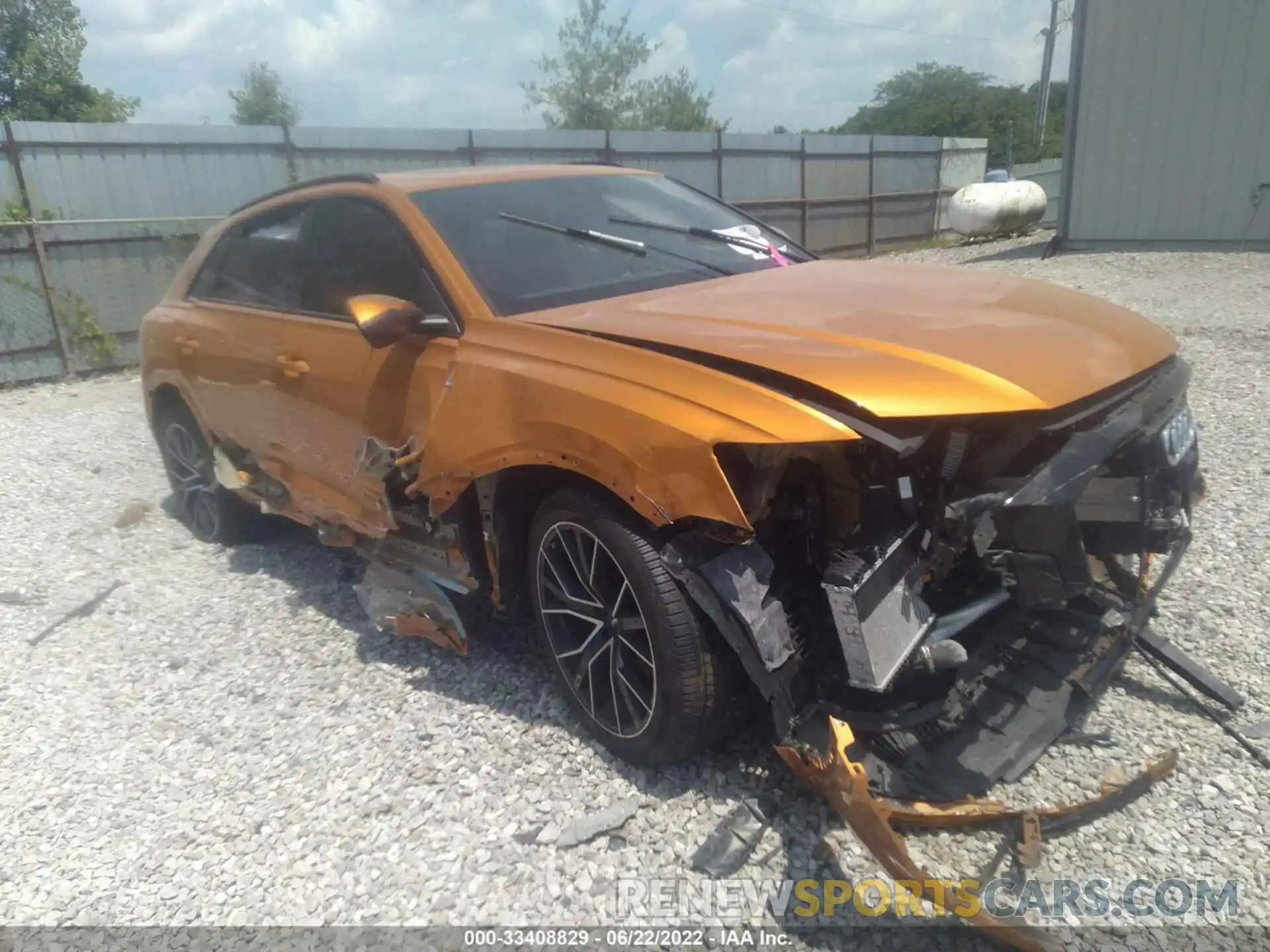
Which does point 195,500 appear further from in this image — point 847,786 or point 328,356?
point 847,786

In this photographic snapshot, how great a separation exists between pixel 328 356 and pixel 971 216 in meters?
16.9

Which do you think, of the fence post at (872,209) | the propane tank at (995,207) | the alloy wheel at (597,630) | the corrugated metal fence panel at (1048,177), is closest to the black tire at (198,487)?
the alloy wheel at (597,630)

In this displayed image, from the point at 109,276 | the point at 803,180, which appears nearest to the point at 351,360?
the point at 109,276

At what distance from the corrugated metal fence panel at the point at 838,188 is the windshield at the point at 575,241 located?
14.0m

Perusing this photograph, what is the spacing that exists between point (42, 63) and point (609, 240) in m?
32.7

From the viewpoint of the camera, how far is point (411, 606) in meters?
3.45

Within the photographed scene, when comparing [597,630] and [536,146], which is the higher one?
[536,146]

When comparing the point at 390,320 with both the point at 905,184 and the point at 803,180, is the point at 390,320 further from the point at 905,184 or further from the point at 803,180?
the point at 905,184

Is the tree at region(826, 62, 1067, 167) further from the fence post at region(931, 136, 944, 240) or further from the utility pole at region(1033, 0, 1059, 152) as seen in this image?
the fence post at region(931, 136, 944, 240)

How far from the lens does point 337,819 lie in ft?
8.98

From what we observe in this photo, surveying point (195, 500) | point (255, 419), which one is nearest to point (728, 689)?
point (255, 419)

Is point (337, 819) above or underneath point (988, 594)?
underneath

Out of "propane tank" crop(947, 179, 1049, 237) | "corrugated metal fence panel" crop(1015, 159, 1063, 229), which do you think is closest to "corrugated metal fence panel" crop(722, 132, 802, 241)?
"propane tank" crop(947, 179, 1049, 237)

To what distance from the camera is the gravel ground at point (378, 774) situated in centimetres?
242
